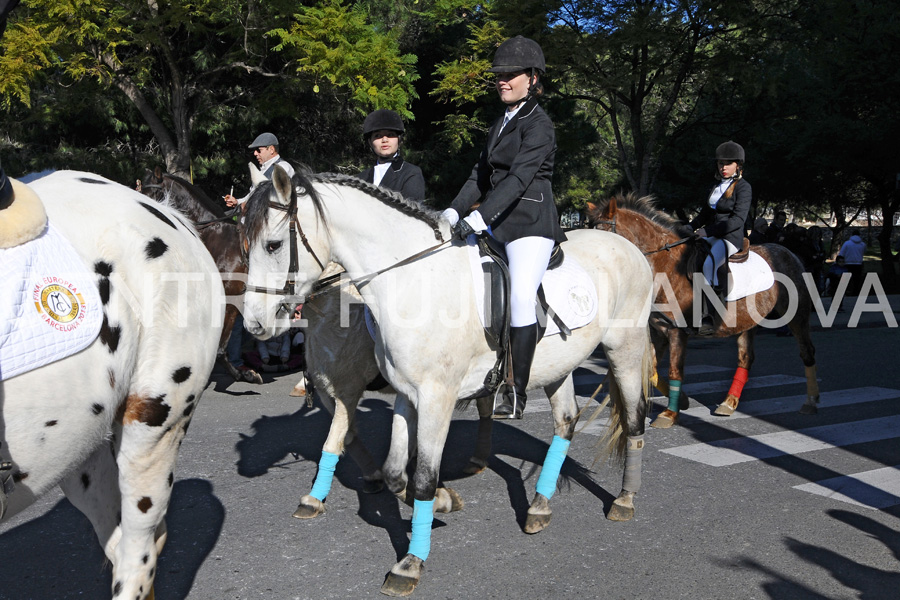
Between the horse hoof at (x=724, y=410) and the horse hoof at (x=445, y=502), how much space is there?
3.98 m

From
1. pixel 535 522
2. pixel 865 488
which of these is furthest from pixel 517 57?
pixel 865 488

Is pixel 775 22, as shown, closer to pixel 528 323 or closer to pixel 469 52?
pixel 469 52

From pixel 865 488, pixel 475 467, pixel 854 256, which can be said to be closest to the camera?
pixel 865 488

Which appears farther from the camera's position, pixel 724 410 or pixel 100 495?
pixel 724 410

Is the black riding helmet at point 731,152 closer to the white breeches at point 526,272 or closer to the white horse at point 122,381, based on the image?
the white breeches at point 526,272

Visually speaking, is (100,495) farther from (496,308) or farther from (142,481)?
(496,308)

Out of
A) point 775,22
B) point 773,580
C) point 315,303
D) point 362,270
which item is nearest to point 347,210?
point 362,270

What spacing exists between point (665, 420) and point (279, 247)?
4922 mm

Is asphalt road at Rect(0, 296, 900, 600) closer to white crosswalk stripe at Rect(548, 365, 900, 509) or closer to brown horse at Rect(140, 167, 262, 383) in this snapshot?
white crosswalk stripe at Rect(548, 365, 900, 509)

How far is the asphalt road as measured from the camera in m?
3.91

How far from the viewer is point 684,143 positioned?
2509cm

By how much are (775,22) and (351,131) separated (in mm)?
9760

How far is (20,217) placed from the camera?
7.71 ft

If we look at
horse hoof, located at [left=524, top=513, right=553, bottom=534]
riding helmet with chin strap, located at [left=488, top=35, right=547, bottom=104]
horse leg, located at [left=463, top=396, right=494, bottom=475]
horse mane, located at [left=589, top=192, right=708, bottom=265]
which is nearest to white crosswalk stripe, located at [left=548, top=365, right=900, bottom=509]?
horse leg, located at [left=463, top=396, right=494, bottom=475]
